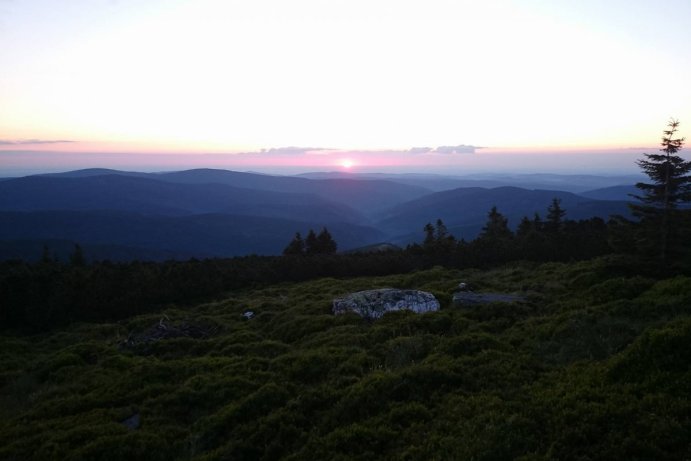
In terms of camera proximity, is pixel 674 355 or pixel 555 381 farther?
pixel 555 381

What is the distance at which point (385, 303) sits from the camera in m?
20.8

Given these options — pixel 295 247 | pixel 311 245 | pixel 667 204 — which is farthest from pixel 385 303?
pixel 311 245

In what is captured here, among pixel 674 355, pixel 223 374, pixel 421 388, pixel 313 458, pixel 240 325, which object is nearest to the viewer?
pixel 313 458

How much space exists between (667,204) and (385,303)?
15.2m

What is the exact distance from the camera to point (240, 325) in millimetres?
22609

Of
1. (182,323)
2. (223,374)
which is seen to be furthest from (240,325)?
(223,374)

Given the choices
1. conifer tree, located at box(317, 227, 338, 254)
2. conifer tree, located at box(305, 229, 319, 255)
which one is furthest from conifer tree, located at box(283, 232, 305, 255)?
conifer tree, located at box(317, 227, 338, 254)

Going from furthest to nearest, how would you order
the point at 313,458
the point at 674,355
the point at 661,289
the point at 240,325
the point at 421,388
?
the point at 240,325
the point at 661,289
the point at 421,388
the point at 674,355
the point at 313,458

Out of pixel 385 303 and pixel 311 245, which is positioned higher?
pixel 385 303

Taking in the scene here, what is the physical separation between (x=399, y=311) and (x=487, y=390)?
9.11m

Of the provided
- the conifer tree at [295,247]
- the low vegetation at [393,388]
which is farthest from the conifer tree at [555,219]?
the low vegetation at [393,388]

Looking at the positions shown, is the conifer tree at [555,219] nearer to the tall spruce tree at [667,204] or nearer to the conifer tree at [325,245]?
the conifer tree at [325,245]

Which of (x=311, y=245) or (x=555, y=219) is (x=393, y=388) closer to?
(x=311, y=245)

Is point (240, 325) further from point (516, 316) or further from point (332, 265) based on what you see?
point (332, 265)
